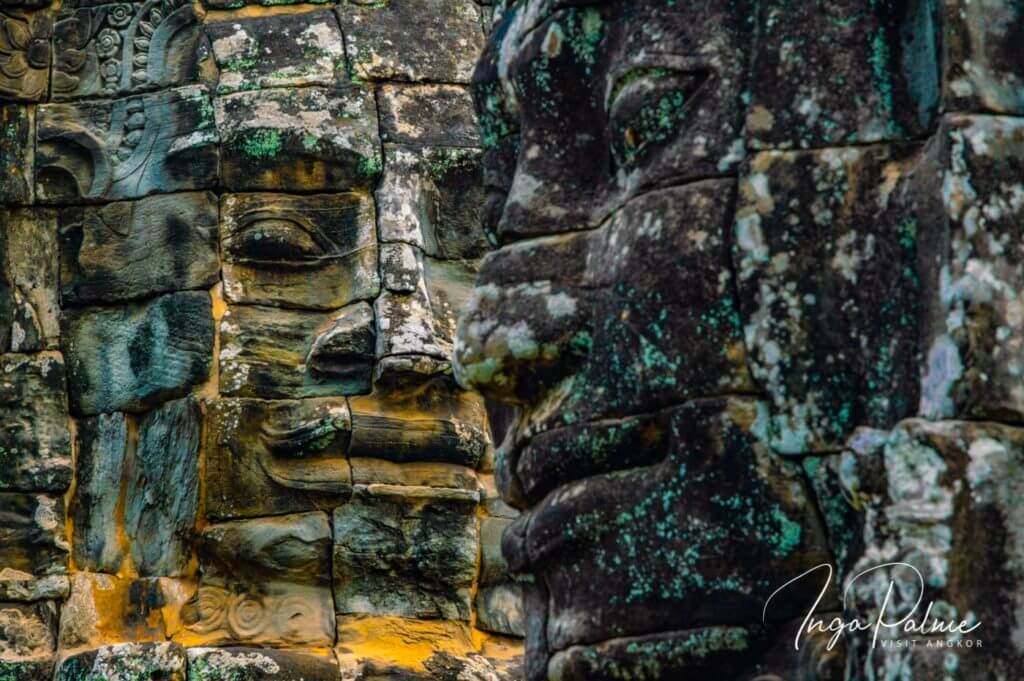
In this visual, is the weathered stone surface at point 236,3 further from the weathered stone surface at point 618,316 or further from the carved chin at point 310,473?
the weathered stone surface at point 618,316

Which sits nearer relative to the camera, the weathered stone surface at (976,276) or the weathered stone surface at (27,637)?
the weathered stone surface at (976,276)

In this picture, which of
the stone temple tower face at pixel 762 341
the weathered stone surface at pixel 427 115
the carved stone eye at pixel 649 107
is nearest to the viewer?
the stone temple tower face at pixel 762 341

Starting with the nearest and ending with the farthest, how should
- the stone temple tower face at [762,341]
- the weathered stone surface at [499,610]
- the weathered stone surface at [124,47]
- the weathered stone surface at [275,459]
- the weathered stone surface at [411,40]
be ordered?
the stone temple tower face at [762,341] < the weathered stone surface at [275,459] < the weathered stone surface at [499,610] < the weathered stone surface at [411,40] < the weathered stone surface at [124,47]

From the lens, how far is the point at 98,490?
10.0 metres

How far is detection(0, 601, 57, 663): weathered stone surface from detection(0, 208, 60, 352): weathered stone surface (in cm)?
114

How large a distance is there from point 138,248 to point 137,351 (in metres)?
0.44

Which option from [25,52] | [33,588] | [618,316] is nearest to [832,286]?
[618,316]

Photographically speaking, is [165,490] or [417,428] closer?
[417,428]

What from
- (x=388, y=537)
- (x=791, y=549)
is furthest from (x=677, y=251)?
(x=388, y=537)

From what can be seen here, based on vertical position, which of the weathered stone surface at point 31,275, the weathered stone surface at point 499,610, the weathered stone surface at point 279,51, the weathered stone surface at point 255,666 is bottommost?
the weathered stone surface at point 255,666

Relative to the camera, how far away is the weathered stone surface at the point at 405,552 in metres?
9.59

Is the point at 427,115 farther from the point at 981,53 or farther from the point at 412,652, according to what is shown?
the point at 981,53

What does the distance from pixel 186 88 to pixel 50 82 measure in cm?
71

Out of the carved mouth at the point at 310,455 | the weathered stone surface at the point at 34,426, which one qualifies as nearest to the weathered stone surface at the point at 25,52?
the weathered stone surface at the point at 34,426
